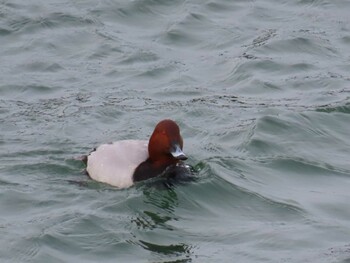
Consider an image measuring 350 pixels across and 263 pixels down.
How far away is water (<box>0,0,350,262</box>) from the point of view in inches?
392

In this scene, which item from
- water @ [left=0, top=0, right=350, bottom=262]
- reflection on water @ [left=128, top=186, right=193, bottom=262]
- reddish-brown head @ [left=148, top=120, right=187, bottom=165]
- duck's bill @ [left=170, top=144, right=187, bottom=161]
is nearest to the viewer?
reflection on water @ [left=128, top=186, right=193, bottom=262]

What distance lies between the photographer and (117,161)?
441 inches

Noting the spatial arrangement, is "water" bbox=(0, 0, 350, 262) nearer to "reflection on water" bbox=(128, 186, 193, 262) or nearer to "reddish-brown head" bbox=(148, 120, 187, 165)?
"reflection on water" bbox=(128, 186, 193, 262)

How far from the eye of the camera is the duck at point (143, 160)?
11.1m

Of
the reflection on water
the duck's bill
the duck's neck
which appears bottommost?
the reflection on water

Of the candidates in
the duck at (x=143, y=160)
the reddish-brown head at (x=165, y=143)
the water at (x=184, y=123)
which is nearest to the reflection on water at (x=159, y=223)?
the water at (x=184, y=123)

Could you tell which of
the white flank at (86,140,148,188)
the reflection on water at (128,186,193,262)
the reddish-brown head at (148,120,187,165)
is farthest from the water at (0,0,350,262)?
the reddish-brown head at (148,120,187,165)

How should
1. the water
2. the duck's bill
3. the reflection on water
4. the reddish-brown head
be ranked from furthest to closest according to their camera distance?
the reddish-brown head → the duck's bill → the water → the reflection on water

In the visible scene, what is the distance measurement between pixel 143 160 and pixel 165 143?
0.33 metres

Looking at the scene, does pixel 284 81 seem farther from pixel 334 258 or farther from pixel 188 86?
pixel 334 258

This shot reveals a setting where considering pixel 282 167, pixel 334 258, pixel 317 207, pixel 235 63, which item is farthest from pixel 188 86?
pixel 334 258

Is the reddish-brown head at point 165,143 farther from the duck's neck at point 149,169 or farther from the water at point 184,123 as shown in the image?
the water at point 184,123

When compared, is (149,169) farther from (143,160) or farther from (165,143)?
(165,143)

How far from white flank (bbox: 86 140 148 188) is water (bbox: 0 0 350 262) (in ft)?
0.39
